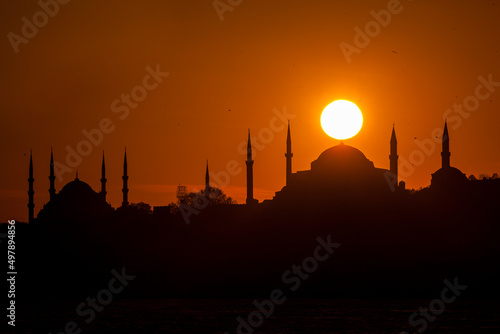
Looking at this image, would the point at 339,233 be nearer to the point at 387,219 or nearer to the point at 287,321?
the point at 387,219

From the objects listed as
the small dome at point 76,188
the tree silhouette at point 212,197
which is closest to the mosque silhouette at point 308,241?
the small dome at point 76,188

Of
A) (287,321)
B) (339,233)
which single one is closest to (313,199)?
(339,233)
